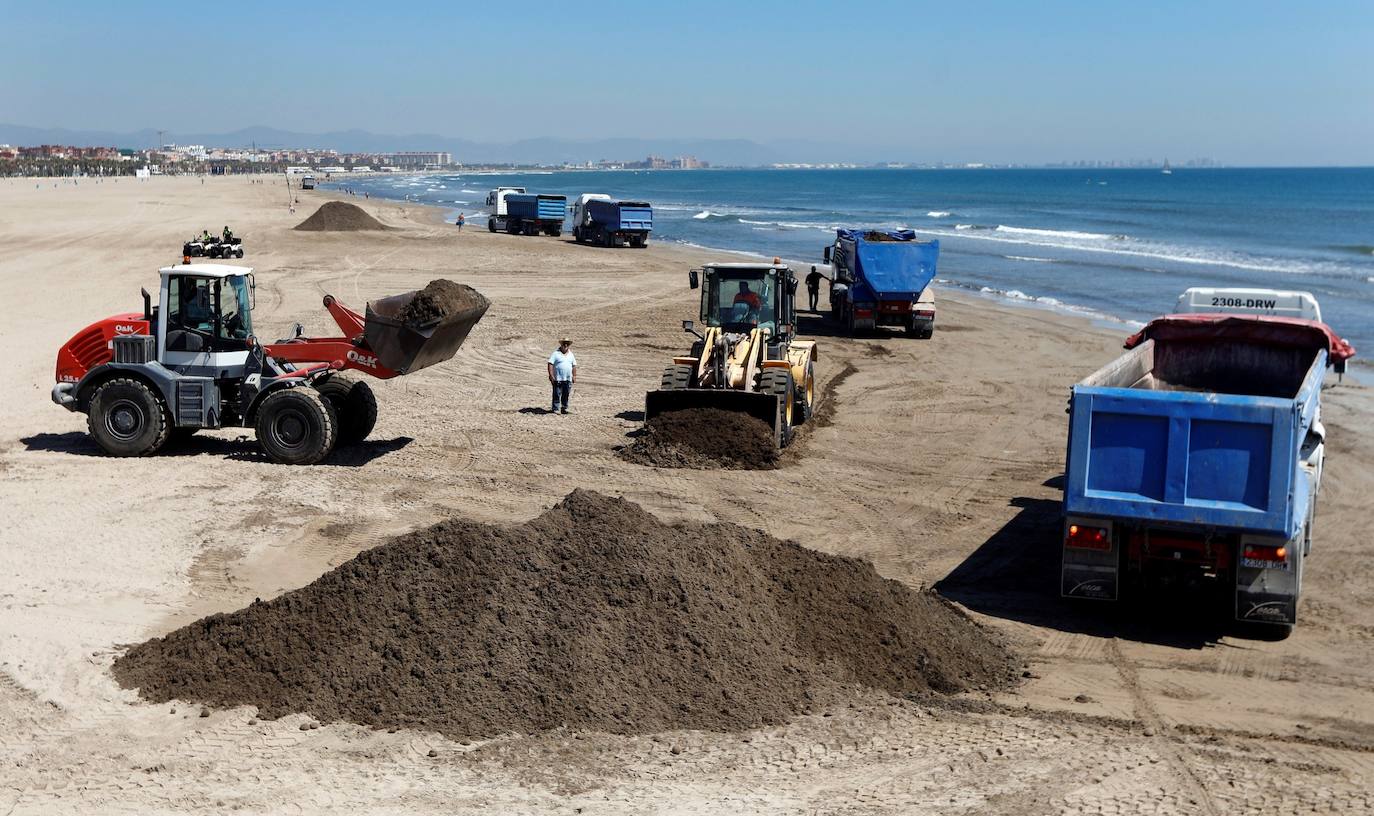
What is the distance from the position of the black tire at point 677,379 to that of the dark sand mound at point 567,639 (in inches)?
263

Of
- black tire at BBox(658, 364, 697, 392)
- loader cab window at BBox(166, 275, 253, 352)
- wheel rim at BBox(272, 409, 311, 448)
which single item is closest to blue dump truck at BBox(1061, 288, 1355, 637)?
black tire at BBox(658, 364, 697, 392)

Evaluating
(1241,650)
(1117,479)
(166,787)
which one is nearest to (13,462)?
(166,787)

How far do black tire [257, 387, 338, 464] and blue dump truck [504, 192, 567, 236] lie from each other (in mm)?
47964

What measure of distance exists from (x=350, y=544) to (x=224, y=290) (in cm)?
460

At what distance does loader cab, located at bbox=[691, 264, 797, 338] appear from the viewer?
18.6 metres

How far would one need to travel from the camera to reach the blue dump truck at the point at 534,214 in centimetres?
6309

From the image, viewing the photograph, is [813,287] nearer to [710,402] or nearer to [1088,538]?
[710,402]

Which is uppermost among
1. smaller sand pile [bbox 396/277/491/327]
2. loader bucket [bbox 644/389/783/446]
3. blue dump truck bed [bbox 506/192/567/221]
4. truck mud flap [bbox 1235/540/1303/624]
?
blue dump truck bed [bbox 506/192/567/221]

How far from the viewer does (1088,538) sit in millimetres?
10828

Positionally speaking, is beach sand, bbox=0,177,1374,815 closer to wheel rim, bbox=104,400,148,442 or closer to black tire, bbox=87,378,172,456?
black tire, bbox=87,378,172,456

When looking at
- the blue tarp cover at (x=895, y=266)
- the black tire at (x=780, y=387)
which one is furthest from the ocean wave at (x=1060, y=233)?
the black tire at (x=780, y=387)

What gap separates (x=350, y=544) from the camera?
13242 millimetres

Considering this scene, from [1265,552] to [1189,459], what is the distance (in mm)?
985

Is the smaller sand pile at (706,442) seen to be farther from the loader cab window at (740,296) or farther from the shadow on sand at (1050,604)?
the shadow on sand at (1050,604)
